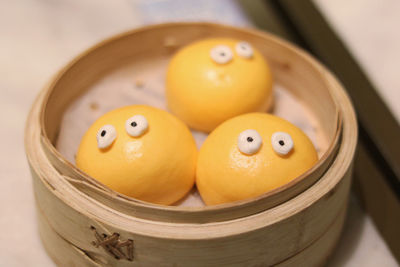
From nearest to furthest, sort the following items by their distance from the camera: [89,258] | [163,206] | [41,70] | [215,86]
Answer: [163,206] < [89,258] < [215,86] < [41,70]

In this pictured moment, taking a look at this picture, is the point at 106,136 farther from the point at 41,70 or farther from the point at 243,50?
the point at 41,70

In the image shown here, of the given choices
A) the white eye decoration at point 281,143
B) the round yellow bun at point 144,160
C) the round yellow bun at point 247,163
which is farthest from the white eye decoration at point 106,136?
the white eye decoration at point 281,143

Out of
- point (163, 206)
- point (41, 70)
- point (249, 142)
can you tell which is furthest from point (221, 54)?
point (41, 70)

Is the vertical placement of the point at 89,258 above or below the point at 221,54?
below

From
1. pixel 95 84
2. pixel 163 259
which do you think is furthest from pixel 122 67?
pixel 163 259

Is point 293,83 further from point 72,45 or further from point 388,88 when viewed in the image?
point 72,45

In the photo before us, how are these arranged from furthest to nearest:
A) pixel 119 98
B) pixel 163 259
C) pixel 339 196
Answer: pixel 119 98 < pixel 339 196 < pixel 163 259

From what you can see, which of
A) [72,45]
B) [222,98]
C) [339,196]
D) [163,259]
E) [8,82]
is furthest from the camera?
[72,45]
